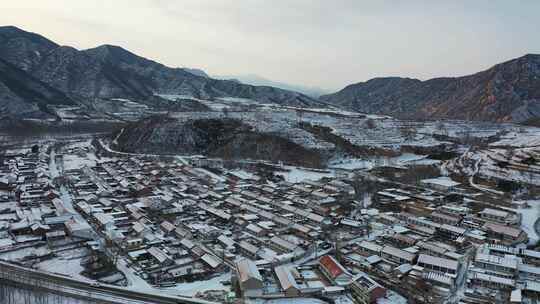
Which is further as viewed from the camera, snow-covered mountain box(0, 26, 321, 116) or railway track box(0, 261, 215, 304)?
snow-covered mountain box(0, 26, 321, 116)

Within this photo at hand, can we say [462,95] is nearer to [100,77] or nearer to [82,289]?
[100,77]

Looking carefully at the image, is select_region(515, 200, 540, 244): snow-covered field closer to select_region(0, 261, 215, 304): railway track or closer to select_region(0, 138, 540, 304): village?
select_region(0, 138, 540, 304): village

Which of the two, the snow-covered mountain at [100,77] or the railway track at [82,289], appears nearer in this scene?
the railway track at [82,289]

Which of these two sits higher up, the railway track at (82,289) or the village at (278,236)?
the village at (278,236)

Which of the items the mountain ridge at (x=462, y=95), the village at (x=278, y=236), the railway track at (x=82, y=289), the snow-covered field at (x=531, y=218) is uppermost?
the mountain ridge at (x=462, y=95)

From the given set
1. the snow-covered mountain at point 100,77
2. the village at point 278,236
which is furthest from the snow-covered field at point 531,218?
the snow-covered mountain at point 100,77

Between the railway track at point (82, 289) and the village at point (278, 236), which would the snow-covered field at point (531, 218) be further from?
the railway track at point (82, 289)

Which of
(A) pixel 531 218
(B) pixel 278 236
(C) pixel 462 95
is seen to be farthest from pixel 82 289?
(C) pixel 462 95

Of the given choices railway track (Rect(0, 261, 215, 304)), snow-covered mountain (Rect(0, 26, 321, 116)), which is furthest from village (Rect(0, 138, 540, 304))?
snow-covered mountain (Rect(0, 26, 321, 116))

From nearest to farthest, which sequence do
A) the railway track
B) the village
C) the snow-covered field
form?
the railway track → the village → the snow-covered field

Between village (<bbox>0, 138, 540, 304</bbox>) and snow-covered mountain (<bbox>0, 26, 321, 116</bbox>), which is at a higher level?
snow-covered mountain (<bbox>0, 26, 321, 116</bbox>)
